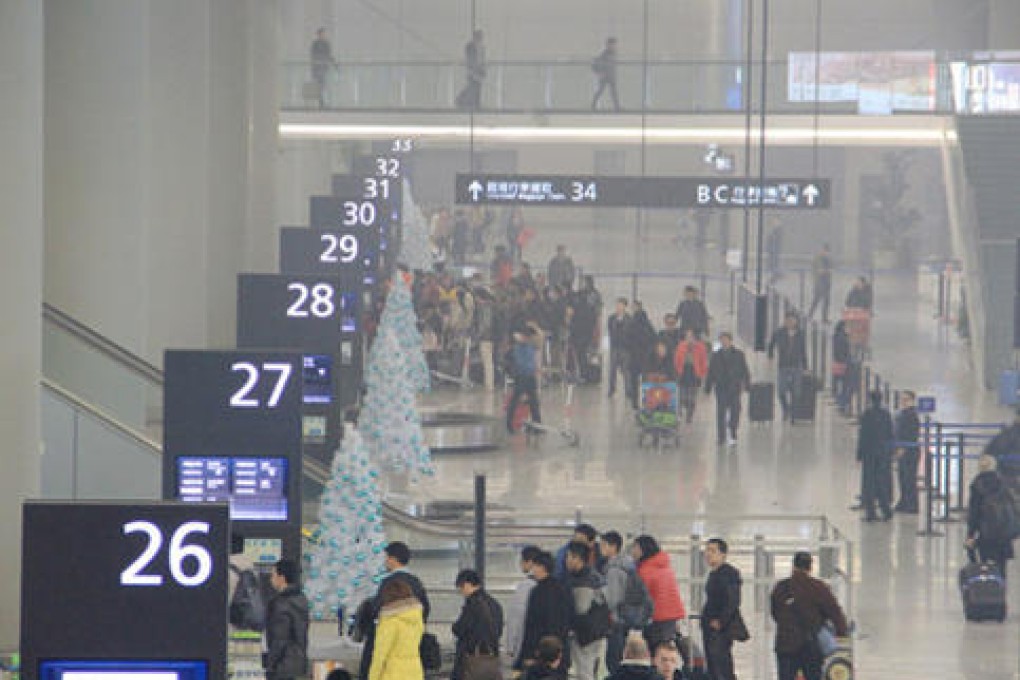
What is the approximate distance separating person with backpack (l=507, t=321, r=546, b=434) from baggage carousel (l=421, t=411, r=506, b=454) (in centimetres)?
40

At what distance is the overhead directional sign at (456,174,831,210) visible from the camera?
3588cm

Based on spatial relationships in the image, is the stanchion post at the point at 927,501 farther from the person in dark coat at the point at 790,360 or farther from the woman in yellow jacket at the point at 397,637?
the woman in yellow jacket at the point at 397,637

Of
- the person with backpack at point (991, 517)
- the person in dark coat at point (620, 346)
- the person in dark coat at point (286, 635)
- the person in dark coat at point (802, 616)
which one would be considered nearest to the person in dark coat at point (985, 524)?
the person with backpack at point (991, 517)

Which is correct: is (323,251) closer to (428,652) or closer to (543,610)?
(543,610)

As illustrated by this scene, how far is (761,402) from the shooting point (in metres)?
33.3

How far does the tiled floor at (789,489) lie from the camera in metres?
19.6

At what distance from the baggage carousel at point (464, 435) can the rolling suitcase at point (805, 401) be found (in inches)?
165

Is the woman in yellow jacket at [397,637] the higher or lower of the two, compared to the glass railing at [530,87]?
lower

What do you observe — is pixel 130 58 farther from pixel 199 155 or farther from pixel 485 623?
pixel 485 623

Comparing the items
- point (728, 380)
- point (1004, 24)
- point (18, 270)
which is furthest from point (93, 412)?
point (1004, 24)

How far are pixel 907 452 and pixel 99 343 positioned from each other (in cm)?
828

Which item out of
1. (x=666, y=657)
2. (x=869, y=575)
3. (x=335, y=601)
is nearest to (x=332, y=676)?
(x=666, y=657)

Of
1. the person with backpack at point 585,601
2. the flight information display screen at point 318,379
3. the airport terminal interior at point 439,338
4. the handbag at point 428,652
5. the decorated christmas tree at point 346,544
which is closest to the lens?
the handbag at point 428,652

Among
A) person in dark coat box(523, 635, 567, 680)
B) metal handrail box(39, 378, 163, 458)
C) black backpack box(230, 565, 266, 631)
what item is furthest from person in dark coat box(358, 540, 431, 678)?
metal handrail box(39, 378, 163, 458)
